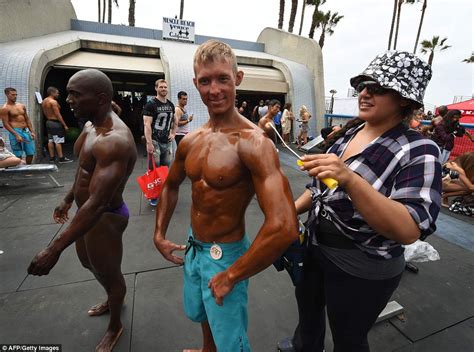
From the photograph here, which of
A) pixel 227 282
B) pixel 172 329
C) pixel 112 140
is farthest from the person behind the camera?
pixel 172 329

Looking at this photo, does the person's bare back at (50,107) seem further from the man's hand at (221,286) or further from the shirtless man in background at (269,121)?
the man's hand at (221,286)

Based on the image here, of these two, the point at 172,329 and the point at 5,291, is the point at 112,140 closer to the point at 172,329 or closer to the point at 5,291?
the point at 172,329

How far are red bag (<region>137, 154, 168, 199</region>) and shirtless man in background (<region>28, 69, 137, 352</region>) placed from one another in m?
2.06

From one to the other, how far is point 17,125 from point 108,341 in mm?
6180

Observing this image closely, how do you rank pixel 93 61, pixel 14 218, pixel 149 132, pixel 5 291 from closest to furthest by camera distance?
pixel 5 291, pixel 14 218, pixel 149 132, pixel 93 61

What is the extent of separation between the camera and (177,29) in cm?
1350

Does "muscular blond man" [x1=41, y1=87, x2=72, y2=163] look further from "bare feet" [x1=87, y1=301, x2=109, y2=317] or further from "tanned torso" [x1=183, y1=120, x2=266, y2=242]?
"tanned torso" [x1=183, y1=120, x2=266, y2=242]

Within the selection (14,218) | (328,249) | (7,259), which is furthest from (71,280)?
(328,249)

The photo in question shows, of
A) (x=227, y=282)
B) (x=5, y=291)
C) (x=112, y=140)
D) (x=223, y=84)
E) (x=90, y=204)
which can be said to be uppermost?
(x=223, y=84)

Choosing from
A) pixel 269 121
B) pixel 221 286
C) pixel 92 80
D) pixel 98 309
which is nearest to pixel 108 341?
pixel 98 309

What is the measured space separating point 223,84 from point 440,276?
3.16m

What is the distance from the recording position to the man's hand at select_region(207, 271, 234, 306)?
1.03m

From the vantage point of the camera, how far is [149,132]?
4.49m

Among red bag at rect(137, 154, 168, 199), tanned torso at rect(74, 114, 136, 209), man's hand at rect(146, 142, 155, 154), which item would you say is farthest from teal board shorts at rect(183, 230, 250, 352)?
man's hand at rect(146, 142, 155, 154)
